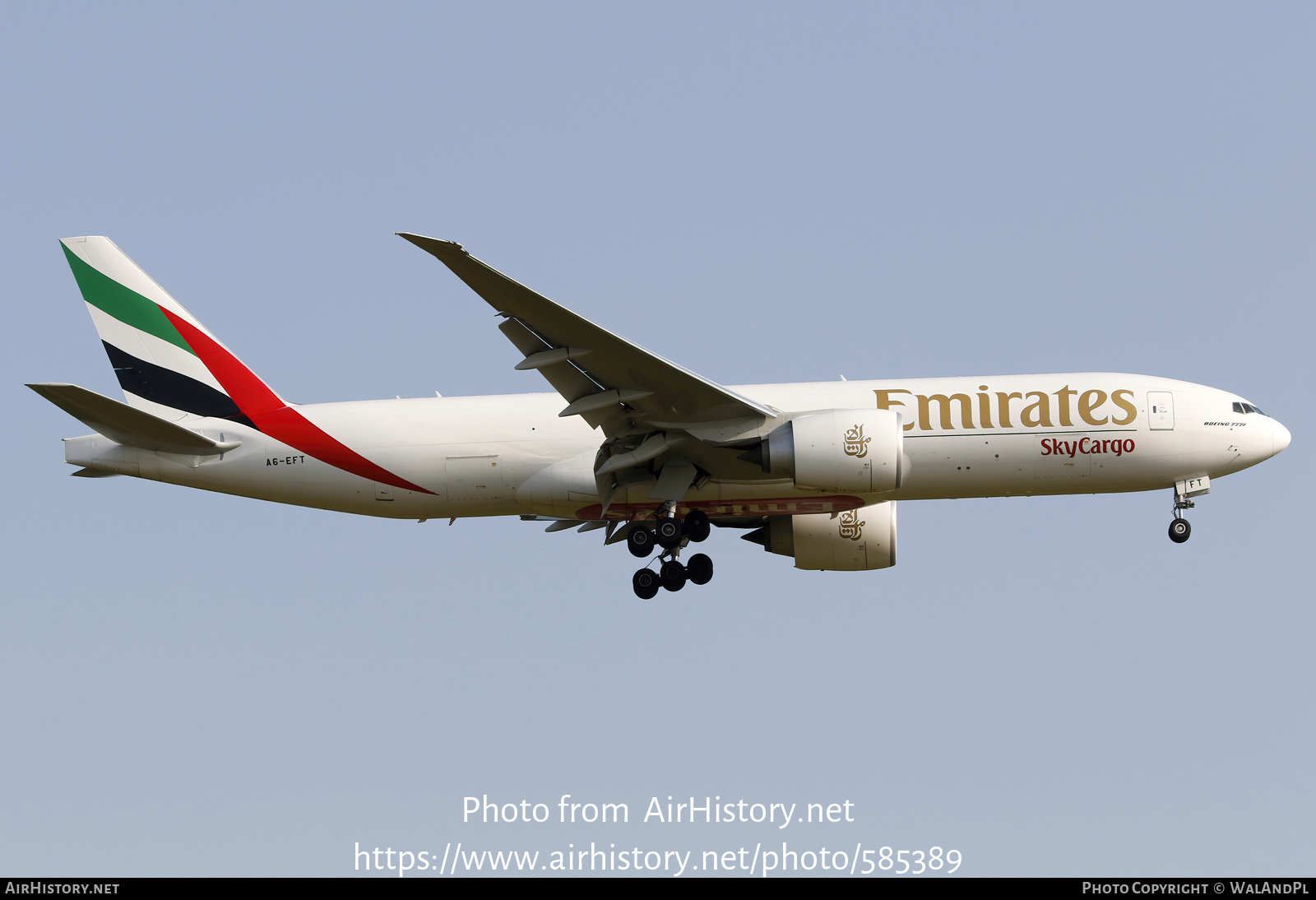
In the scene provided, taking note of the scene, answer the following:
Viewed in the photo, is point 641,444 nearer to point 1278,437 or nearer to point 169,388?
point 169,388

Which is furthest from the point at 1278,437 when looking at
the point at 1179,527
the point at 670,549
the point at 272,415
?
the point at 272,415

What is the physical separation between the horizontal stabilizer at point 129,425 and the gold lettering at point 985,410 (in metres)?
14.8

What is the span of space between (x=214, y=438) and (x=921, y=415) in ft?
46.7

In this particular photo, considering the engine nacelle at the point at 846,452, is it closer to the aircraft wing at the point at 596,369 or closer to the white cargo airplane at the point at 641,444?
the white cargo airplane at the point at 641,444

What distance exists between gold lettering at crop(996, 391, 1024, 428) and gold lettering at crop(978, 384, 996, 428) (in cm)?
18

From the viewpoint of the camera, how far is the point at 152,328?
2941 centimetres

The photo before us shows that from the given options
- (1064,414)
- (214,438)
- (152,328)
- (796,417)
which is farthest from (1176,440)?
(152,328)

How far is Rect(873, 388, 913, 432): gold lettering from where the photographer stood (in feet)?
89.4

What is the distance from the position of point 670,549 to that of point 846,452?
4665 mm

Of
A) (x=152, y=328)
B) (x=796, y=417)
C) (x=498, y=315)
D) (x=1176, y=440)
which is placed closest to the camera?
(x=498, y=315)

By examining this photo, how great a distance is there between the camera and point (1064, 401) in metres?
27.3

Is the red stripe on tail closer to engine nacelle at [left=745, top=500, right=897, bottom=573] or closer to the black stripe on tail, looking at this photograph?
the black stripe on tail

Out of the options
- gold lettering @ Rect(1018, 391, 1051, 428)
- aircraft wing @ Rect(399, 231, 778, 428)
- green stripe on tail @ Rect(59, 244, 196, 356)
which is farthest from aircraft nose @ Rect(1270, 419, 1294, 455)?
green stripe on tail @ Rect(59, 244, 196, 356)

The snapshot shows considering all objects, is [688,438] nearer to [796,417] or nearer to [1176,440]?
[796,417]
